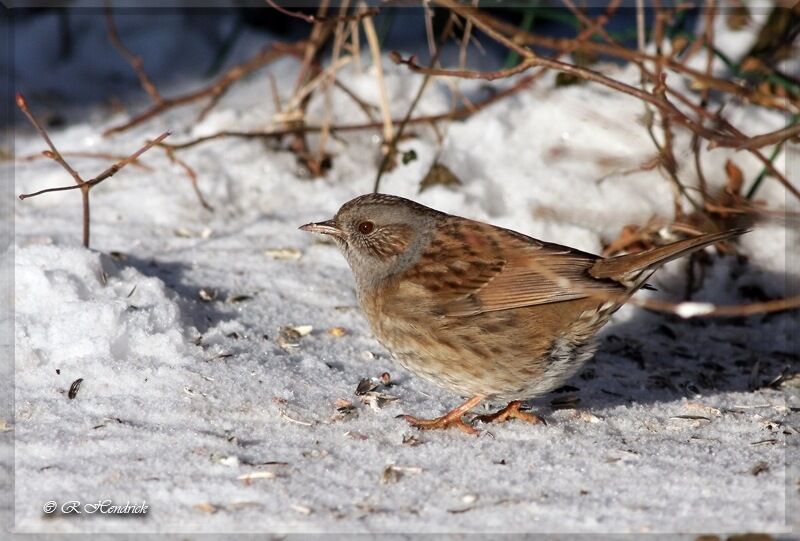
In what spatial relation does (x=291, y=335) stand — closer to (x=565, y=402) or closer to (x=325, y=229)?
(x=325, y=229)

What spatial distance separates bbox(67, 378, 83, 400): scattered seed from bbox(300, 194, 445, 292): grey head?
114 centimetres

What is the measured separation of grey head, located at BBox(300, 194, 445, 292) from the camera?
4.28 meters

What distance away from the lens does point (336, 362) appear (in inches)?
174

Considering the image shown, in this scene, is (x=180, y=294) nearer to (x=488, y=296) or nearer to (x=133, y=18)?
(x=488, y=296)

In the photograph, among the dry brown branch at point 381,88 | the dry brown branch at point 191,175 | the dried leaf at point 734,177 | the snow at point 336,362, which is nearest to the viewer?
the snow at point 336,362

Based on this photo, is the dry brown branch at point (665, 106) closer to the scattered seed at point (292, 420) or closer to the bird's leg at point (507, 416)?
the bird's leg at point (507, 416)

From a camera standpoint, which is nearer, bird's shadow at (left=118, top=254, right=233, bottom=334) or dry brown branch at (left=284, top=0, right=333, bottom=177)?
bird's shadow at (left=118, top=254, right=233, bottom=334)

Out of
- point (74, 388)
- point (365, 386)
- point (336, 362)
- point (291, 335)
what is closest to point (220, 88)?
point (291, 335)

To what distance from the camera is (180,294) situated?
4.67 m

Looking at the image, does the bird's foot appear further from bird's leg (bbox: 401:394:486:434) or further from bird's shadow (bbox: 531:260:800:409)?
bird's shadow (bbox: 531:260:800:409)

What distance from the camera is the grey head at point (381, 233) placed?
4.28 m

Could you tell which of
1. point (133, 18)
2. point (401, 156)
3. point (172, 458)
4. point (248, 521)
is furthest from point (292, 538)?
point (133, 18)

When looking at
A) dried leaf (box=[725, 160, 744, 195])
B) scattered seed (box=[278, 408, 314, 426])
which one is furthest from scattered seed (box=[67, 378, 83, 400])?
dried leaf (box=[725, 160, 744, 195])

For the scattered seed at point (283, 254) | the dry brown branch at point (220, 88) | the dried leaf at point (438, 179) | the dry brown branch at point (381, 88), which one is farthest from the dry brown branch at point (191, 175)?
the dried leaf at point (438, 179)
